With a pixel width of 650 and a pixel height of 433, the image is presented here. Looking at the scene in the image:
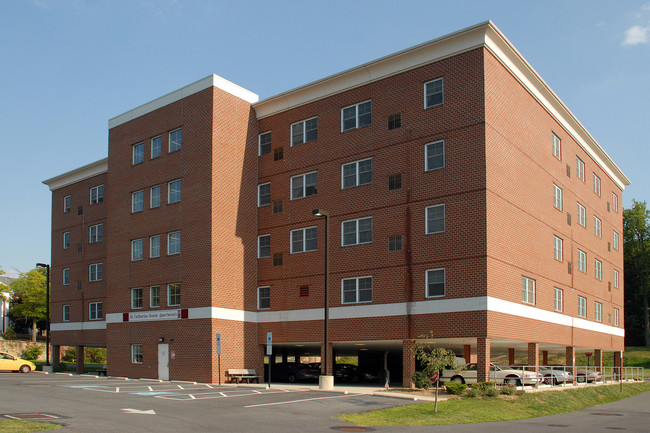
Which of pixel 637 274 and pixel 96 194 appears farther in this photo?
pixel 637 274

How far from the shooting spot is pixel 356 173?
35812mm

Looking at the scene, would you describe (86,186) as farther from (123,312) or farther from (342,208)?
(342,208)

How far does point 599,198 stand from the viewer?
49.5 m

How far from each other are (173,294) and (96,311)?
14.5 meters

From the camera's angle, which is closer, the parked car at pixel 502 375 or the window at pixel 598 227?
the parked car at pixel 502 375

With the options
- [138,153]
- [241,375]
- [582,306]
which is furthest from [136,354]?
[582,306]

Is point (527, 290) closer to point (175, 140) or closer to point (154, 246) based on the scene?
point (154, 246)

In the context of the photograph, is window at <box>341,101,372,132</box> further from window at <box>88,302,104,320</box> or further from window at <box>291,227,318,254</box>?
window at <box>88,302,104,320</box>

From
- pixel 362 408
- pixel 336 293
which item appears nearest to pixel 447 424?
pixel 362 408

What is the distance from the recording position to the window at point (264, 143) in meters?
40.6

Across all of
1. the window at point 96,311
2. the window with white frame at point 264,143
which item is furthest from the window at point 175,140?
the window at point 96,311

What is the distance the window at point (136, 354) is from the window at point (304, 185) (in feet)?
43.3

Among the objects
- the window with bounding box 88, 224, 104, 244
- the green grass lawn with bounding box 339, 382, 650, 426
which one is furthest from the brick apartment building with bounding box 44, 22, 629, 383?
the window with bounding box 88, 224, 104, 244

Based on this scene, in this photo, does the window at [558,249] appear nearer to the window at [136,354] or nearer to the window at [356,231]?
the window at [356,231]
